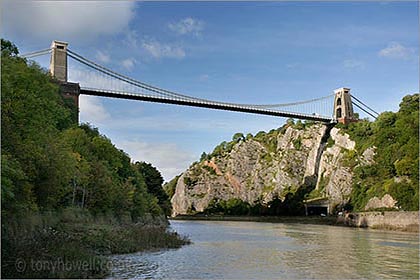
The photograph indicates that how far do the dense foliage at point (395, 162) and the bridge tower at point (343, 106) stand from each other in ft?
55.9

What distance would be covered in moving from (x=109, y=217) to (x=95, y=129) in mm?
25491

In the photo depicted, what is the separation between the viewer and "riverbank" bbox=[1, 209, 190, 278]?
13.1 metres

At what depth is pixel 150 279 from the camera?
1648 cm

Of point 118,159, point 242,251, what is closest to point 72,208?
point 242,251

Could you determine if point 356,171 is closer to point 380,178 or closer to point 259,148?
point 380,178

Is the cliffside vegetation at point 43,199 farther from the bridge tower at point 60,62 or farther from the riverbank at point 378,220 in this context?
the bridge tower at point 60,62

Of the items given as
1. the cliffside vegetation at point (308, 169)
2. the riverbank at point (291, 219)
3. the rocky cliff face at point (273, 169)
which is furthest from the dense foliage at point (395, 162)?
the rocky cliff face at point (273, 169)

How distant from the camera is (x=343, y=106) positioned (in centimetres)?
10831

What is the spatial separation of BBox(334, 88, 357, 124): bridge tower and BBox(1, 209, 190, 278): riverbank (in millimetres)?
86725

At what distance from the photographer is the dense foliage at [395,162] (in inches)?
2431

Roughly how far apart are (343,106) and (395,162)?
42.3m

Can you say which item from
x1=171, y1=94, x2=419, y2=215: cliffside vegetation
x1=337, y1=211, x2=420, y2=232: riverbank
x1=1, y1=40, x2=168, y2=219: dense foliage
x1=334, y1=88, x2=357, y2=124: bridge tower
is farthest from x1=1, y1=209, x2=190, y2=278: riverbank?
x1=334, y1=88, x2=357, y2=124: bridge tower

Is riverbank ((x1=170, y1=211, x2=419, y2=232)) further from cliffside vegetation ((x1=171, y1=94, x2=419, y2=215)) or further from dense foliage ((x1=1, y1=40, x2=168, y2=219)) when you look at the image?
dense foliage ((x1=1, y1=40, x2=168, y2=219))

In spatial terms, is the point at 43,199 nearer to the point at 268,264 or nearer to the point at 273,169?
the point at 268,264
